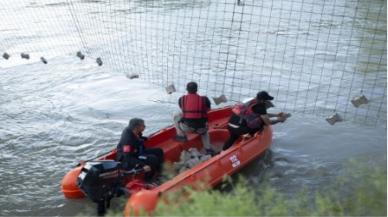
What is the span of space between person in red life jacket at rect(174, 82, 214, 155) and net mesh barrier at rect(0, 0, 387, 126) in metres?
2.30

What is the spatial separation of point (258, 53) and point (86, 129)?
6344 millimetres

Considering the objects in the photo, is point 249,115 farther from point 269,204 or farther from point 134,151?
point 269,204

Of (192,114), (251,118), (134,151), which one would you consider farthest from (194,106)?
(134,151)

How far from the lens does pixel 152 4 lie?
19.2 metres

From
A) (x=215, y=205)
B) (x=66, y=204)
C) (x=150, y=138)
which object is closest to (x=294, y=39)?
(x=150, y=138)

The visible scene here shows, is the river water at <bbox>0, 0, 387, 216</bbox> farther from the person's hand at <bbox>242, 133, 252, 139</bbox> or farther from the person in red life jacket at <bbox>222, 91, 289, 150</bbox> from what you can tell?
the person in red life jacket at <bbox>222, 91, 289, 150</bbox>

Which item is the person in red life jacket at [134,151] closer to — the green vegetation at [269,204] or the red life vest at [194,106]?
the red life vest at [194,106]

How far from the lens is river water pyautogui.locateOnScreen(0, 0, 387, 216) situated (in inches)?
326

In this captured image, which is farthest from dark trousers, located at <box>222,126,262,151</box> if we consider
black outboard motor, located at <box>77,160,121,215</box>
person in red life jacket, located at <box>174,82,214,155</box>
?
black outboard motor, located at <box>77,160,121,215</box>

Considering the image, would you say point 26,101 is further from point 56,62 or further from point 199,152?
point 199,152

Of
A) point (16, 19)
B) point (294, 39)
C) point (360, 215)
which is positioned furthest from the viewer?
point (16, 19)

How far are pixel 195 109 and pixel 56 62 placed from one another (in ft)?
31.6

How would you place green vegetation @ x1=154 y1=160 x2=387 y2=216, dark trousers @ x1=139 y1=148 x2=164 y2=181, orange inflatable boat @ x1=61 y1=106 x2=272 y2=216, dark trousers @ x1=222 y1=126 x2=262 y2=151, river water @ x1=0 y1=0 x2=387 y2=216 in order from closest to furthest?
green vegetation @ x1=154 y1=160 x2=387 y2=216 → orange inflatable boat @ x1=61 y1=106 x2=272 y2=216 → dark trousers @ x1=139 y1=148 x2=164 y2=181 → dark trousers @ x1=222 y1=126 x2=262 y2=151 → river water @ x1=0 y1=0 x2=387 y2=216

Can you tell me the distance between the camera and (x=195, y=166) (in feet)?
24.2
